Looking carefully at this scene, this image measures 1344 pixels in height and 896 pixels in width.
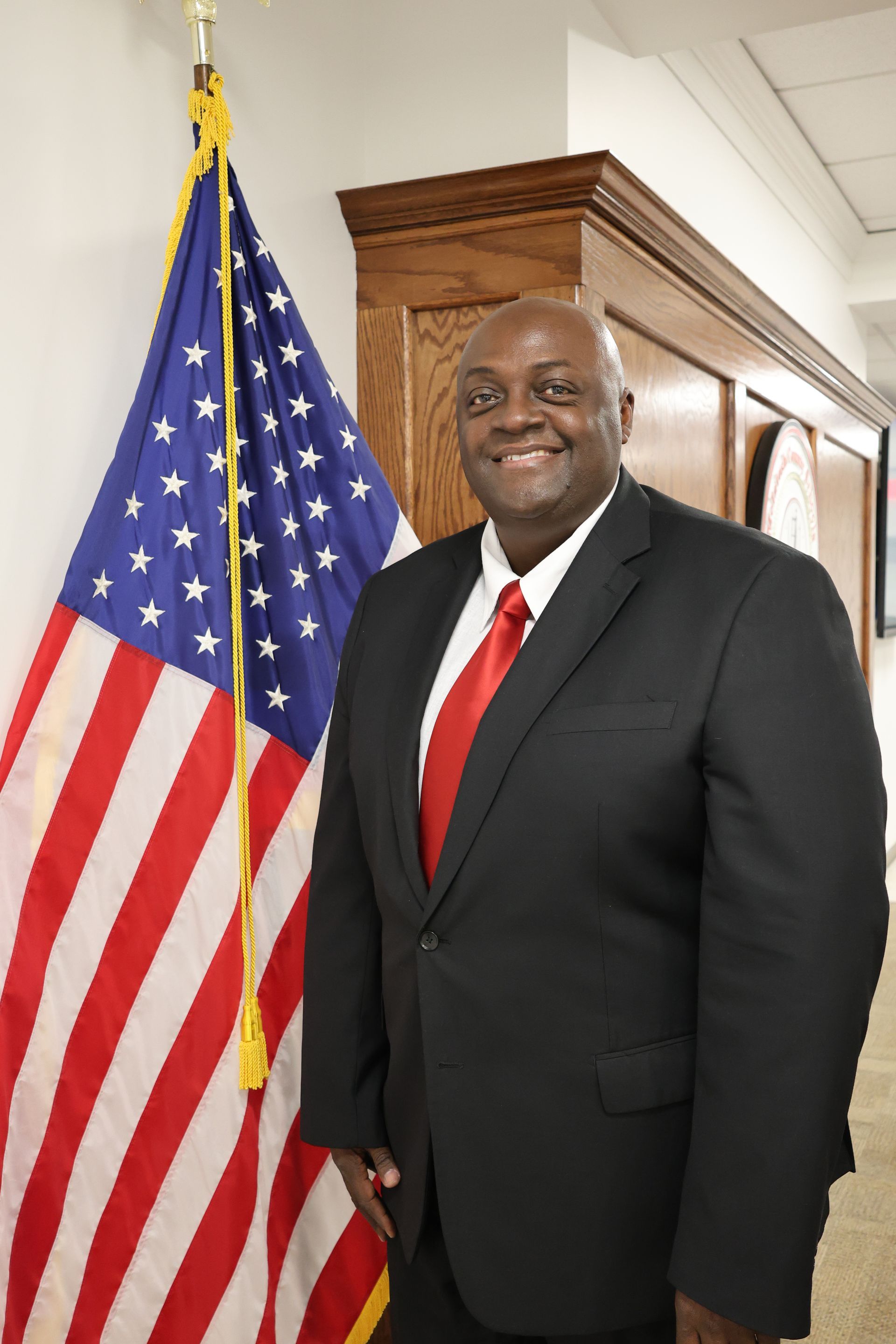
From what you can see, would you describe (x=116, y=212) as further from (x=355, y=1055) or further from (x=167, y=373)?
(x=355, y=1055)

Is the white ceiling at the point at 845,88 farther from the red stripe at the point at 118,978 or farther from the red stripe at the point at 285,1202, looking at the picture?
the red stripe at the point at 285,1202

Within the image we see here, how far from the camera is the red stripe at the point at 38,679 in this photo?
1.51 m

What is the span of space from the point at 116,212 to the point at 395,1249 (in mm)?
1466

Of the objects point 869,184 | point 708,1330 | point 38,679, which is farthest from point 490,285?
point 869,184

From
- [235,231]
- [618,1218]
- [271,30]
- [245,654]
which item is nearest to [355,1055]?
[618,1218]

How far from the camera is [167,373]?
5.31ft

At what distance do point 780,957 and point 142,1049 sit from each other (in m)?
0.95

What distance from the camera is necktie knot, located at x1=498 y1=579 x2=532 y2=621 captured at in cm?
129

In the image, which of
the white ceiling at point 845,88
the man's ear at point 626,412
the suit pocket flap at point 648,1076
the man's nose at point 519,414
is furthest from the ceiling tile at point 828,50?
the suit pocket flap at point 648,1076

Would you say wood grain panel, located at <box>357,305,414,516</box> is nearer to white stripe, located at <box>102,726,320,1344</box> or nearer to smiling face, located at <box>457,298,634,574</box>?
white stripe, located at <box>102,726,320,1344</box>

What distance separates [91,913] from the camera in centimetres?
155

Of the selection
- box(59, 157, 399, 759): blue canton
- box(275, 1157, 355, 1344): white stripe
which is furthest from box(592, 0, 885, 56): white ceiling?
box(275, 1157, 355, 1344): white stripe

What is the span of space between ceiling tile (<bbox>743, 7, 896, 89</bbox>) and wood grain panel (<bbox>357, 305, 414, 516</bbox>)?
4.80 feet

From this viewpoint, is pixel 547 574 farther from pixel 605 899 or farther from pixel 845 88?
pixel 845 88
